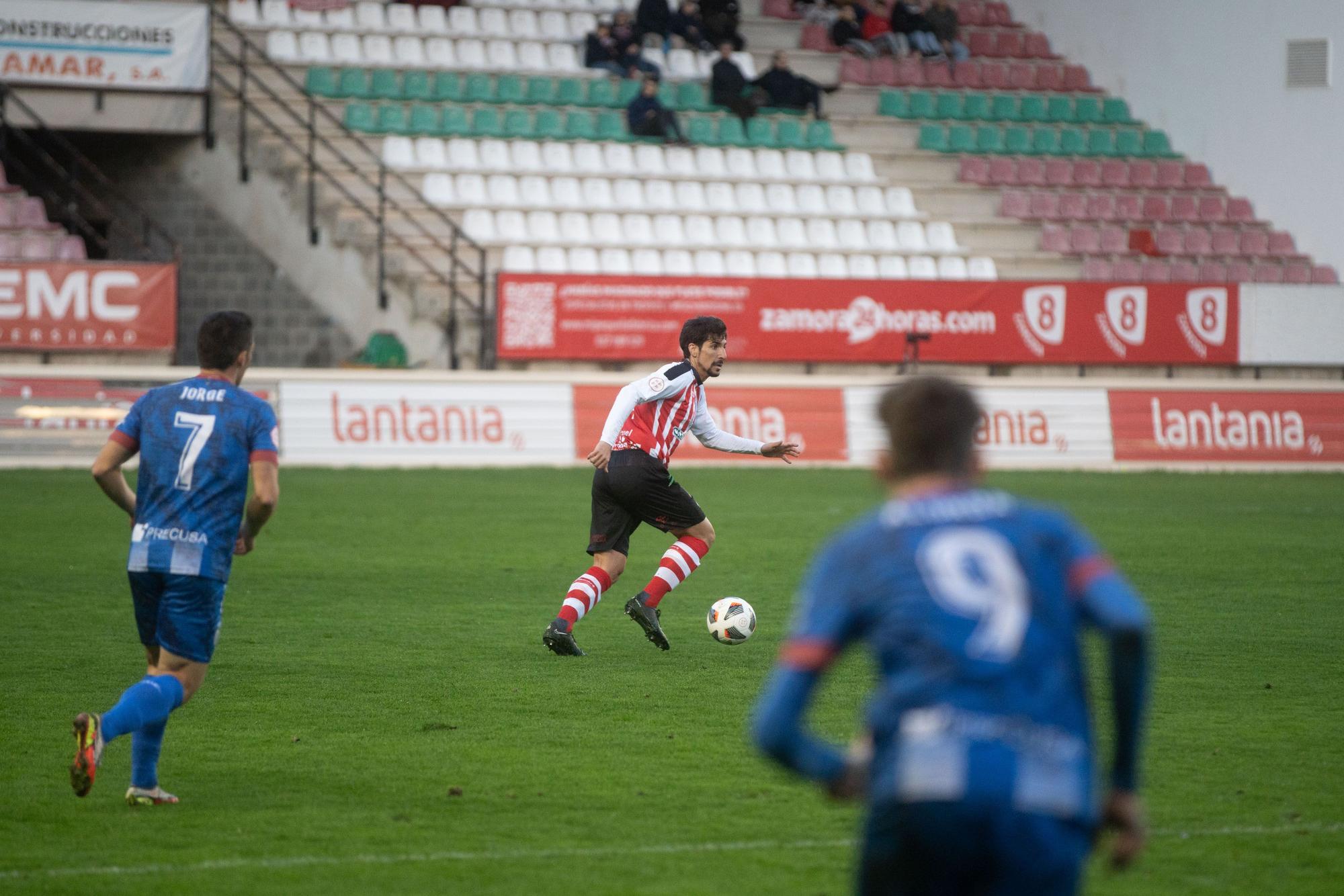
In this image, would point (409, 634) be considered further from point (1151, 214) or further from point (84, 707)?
point (1151, 214)

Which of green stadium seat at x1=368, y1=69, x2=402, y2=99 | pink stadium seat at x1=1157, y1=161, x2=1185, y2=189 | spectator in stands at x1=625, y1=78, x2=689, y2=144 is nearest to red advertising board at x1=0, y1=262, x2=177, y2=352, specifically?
green stadium seat at x1=368, y1=69, x2=402, y2=99

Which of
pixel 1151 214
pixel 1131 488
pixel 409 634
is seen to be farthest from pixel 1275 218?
pixel 409 634

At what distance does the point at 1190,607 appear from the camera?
10883 millimetres

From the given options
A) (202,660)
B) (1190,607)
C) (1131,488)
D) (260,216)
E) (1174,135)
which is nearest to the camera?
(202,660)

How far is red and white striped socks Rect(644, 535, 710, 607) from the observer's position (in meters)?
9.22

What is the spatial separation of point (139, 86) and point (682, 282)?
864 centimetres

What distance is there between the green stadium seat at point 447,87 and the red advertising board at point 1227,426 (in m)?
12.0

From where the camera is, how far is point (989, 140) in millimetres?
29344

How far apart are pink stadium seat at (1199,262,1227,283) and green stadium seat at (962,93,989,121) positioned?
5091 mm

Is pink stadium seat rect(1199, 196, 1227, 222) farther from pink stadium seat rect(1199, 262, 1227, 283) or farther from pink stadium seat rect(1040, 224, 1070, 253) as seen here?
pink stadium seat rect(1040, 224, 1070, 253)

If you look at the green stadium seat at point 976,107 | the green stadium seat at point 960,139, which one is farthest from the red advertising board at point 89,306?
Result: the green stadium seat at point 976,107

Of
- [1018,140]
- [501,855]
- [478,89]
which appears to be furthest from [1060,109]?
[501,855]

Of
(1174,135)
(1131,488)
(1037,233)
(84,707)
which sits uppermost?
(1174,135)

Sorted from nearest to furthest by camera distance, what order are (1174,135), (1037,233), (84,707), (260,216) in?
(84,707)
(260,216)
(1037,233)
(1174,135)
